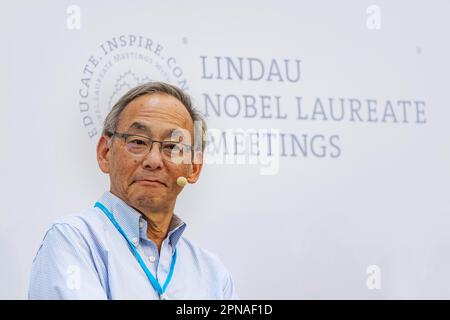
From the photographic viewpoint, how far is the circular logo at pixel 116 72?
2.26m

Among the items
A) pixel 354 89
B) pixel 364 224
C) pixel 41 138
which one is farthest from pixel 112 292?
pixel 354 89

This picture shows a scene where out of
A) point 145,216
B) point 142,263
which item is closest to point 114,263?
point 142,263


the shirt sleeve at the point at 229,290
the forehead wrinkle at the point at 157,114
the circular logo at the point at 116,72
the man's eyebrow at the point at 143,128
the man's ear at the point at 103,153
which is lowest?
the shirt sleeve at the point at 229,290

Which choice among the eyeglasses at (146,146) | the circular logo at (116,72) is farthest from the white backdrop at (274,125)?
the eyeglasses at (146,146)

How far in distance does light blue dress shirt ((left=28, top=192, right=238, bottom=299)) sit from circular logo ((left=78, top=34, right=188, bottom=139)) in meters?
0.25

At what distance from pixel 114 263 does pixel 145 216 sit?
20 cm

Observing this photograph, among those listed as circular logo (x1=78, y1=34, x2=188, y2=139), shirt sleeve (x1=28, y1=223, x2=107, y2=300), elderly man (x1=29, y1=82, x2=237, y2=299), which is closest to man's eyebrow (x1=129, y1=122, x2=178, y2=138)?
elderly man (x1=29, y1=82, x2=237, y2=299)

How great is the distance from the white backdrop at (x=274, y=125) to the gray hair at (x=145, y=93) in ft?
0.10

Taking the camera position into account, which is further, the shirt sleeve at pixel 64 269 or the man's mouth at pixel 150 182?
the man's mouth at pixel 150 182

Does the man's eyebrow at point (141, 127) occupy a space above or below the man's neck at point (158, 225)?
above

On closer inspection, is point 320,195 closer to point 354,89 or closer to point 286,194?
point 286,194

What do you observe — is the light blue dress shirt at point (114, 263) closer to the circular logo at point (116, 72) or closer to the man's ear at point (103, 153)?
the man's ear at point (103, 153)
